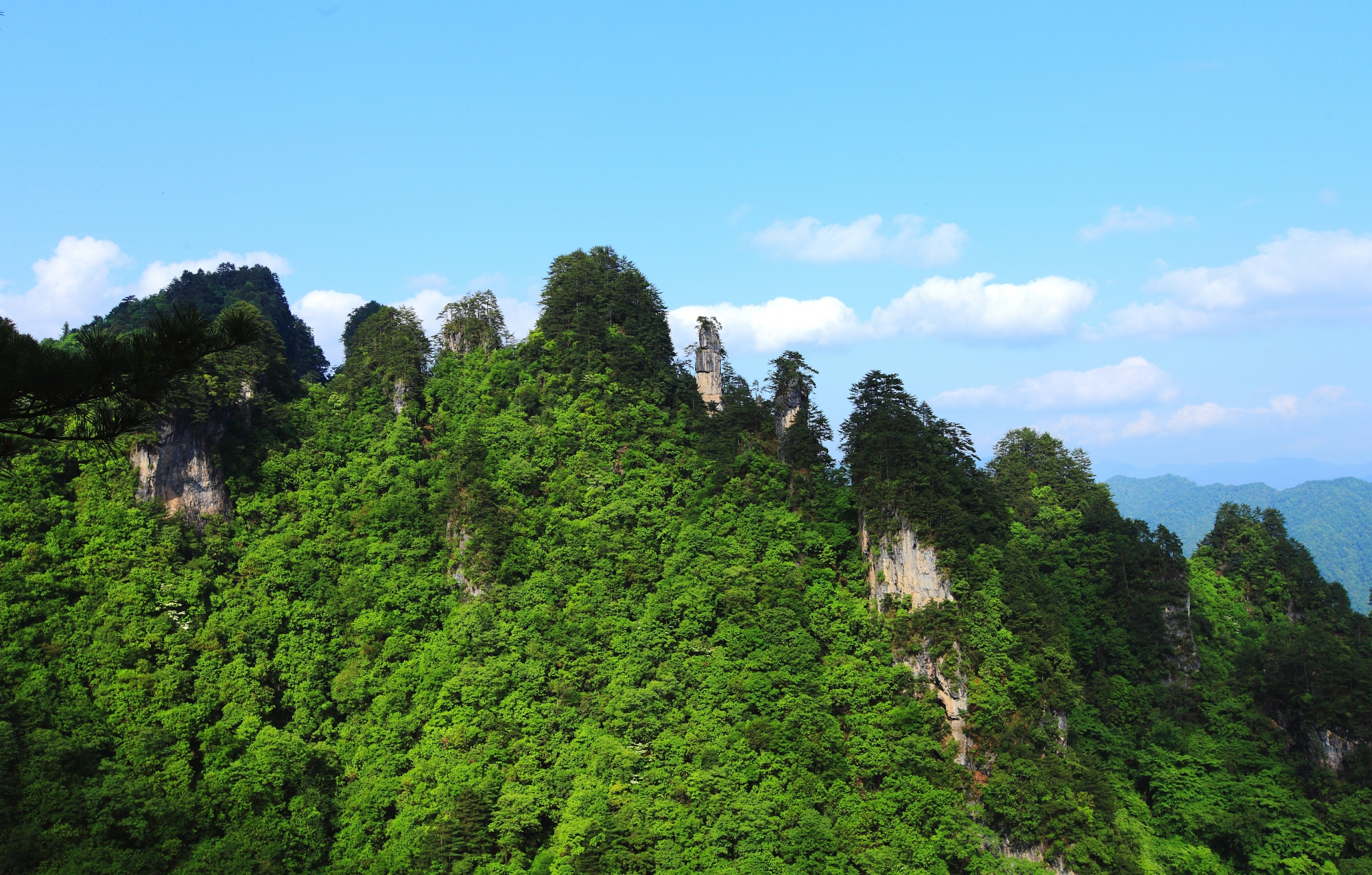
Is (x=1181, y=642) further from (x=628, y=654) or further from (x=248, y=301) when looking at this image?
(x=248, y=301)

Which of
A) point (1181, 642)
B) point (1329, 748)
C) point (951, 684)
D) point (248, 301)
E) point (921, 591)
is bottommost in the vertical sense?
point (1329, 748)

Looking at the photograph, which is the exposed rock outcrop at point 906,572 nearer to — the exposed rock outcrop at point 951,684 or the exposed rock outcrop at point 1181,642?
the exposed rock outcrop at point 951,684

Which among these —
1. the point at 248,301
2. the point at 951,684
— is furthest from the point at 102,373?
the point at 248,301

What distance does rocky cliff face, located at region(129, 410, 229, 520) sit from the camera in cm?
4497

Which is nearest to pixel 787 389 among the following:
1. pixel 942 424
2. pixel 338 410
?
pixel 942 424

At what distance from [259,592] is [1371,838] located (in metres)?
50.3

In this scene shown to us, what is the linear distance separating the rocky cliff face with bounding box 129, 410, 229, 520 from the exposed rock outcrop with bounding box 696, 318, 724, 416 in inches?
1063

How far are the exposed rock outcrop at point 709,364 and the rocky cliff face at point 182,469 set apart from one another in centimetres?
2699

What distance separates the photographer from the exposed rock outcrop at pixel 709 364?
53.9m

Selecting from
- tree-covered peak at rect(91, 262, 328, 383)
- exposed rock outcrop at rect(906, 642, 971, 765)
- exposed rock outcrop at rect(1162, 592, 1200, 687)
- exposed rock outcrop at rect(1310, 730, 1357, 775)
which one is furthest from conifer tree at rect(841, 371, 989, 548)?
tree-covered peak at rect(91, 262, 328, 383)

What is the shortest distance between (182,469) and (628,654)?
84.9 ft

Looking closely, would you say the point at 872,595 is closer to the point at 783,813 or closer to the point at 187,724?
the point at 783,813

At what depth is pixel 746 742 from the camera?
115ft

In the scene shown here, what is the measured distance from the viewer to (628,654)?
38750mm
